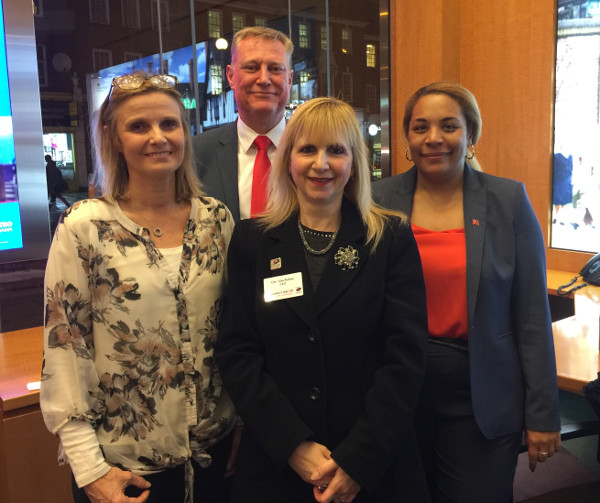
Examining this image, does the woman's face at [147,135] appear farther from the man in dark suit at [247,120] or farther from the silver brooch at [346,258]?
the man in dark suit at [247,120]

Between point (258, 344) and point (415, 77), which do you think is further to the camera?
point (415, 77)

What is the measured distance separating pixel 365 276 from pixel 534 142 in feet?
9.15

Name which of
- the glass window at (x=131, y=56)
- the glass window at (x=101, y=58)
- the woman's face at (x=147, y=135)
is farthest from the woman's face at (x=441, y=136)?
the glass window at (x=131, y=56)

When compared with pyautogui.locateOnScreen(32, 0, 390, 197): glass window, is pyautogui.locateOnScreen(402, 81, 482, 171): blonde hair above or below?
below

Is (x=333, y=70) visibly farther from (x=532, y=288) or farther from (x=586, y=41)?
(x=532, y=288)

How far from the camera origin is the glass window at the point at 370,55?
17.7 feet

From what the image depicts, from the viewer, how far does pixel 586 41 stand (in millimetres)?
3553

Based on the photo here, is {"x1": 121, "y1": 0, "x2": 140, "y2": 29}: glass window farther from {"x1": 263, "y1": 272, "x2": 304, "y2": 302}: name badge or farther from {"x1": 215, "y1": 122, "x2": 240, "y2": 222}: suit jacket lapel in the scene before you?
{"x1": 263, "y1": 272, "x2": 304, "y2": 302}: name badge

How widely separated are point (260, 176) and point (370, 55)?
12.2 feet

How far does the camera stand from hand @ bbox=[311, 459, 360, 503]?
1479mm

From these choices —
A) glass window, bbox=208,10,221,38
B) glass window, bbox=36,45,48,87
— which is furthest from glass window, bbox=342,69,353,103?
glass window, bbox=36,45,48,87

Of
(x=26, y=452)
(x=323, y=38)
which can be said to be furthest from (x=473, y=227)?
(x=323, y=38)

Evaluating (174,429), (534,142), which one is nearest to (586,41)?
(534,142)

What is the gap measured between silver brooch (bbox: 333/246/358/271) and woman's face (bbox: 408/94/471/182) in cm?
53
